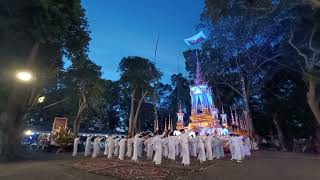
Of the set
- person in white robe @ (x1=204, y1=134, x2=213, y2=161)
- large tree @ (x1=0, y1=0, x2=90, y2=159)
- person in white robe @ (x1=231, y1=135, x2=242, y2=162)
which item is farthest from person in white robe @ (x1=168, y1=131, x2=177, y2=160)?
large tree @ (x1=0, y1=0, x2=90, y2=159)

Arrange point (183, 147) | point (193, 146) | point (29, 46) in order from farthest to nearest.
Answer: point (193, 146) < point (29, 46) < point (183, 147)

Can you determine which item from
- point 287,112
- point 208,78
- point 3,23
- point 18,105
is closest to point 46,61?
point 18,105

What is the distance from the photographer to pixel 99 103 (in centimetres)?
3419

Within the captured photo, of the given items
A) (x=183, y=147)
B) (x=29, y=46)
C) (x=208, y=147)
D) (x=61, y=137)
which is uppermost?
(x=29, y=46)

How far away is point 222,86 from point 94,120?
26.7 metres

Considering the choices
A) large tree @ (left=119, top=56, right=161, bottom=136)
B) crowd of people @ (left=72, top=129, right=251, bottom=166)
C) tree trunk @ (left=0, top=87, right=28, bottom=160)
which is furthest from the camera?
large tree @ (left=119, top=56, right=161, bottom=136)

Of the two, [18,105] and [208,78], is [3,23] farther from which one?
[208,78]

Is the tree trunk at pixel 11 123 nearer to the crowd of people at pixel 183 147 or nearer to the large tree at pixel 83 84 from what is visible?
the crowd of people at pixel 183 147

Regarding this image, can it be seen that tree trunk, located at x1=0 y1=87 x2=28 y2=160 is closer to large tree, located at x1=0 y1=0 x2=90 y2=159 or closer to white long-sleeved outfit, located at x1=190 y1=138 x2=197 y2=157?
large tree, located at x1=0 y1=0 x2=90 y2=159

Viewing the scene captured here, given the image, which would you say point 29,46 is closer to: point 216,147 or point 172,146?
point 172,146

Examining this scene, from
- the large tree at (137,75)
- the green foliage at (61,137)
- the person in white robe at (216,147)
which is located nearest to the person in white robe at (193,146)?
the person in white robe at (216,147)

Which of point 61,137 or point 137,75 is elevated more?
point 137,75

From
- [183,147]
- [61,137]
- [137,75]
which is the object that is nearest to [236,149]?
[183,147]

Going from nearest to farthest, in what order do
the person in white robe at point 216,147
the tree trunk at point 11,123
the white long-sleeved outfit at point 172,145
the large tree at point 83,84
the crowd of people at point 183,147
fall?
the crowd of people at point 183,147 < the white long-sleeved outfit at point 172,145 < the tree trunk at point 11,123 < the person in white robe at point 216,147 < the large tree at point 83,84
